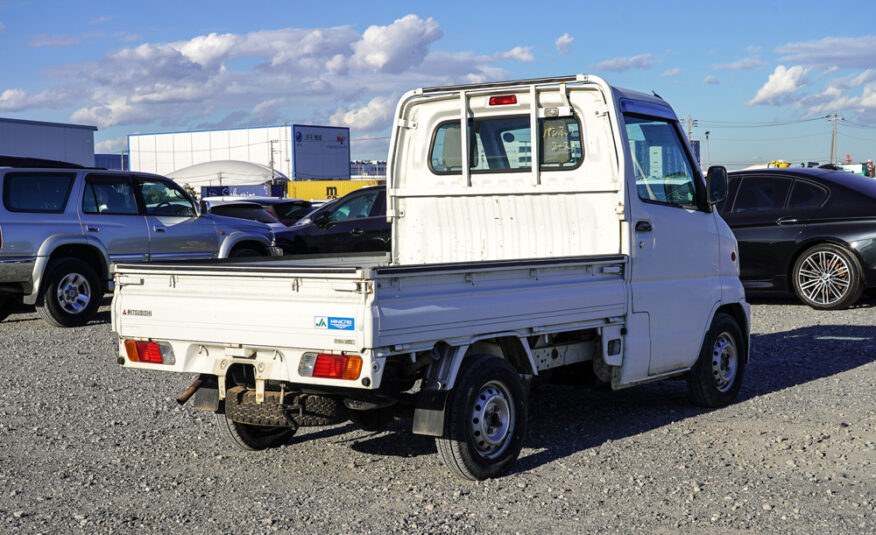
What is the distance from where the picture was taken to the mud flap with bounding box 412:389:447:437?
5.23 m

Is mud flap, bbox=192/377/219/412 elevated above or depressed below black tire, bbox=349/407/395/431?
above

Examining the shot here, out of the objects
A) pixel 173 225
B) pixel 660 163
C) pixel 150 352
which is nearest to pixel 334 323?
pixel 150 352

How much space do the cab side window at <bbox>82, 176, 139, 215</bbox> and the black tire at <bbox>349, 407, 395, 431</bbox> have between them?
26.8 feet

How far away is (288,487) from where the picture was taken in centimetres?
552

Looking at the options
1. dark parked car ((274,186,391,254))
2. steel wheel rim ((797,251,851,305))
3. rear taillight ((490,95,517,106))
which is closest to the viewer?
rear taillight ((490,95,517,106))

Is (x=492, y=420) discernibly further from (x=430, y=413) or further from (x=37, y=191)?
(x=37, y=191)

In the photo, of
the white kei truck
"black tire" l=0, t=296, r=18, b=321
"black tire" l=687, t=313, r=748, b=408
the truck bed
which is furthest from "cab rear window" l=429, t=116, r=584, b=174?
"black tire" l=0, t=296, r=18, b=321

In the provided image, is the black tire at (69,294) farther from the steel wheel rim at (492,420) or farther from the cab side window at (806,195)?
the cab side window at (806,195)

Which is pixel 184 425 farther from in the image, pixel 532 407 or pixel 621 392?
pixel 621 392

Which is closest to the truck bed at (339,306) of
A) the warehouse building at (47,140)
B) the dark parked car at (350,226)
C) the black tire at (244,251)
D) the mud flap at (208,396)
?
the mud flap at (208,396)

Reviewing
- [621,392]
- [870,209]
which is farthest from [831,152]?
→ [621,392]

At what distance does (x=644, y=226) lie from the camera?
22.0 ft

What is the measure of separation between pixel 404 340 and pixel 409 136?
2906 millimetres

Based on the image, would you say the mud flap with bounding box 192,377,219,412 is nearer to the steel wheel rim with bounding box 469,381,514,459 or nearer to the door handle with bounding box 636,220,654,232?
the steel wheel rim with bounding box 469,381,514,459
